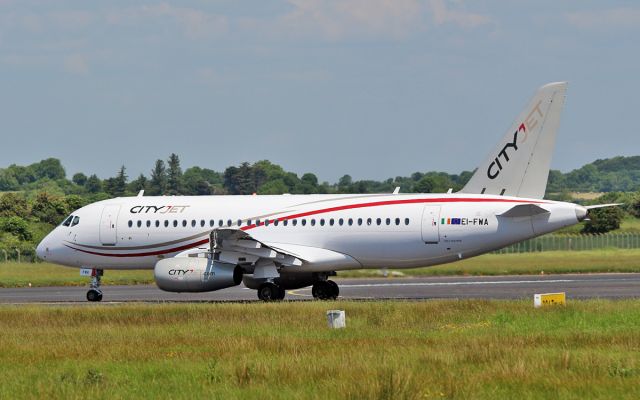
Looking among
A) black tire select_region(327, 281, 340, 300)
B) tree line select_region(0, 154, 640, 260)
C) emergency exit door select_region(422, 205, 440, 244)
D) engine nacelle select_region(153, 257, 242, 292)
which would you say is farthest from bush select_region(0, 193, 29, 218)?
emergency exit door select_region(422, 205, 440, 244)

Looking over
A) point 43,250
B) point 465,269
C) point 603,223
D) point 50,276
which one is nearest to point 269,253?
point 43,250

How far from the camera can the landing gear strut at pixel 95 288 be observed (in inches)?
1633

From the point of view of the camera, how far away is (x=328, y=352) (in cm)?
2181

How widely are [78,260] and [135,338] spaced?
17.5 metres

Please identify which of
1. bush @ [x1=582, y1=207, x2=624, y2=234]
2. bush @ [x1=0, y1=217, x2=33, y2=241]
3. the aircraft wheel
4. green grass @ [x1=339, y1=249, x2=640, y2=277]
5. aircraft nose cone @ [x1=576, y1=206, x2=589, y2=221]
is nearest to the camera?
aircraft nose cone @ [x1=576, y1=206, x2=589, y2=221]

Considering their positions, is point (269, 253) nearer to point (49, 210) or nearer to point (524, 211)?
point (524, 211)

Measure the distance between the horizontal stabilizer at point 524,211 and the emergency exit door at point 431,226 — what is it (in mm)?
2113

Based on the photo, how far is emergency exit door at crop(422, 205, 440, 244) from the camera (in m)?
37.1

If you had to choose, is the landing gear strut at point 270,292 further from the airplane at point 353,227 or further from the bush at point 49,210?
the bush at point 49,210

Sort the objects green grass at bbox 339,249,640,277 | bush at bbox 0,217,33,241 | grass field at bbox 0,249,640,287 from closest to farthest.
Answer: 1. grass field at bbox 0,249,640,287
2. green grass at bbox 339,249,640,277
3. bush at bbox 0,217,33,241

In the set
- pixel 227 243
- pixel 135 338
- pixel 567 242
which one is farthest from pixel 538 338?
pixel 567 242

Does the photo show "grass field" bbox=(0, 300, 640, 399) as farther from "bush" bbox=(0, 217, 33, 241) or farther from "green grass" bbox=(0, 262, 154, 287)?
"bush" bbox=(0, 217, 33, 241)

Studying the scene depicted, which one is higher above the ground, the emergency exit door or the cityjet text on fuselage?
the cityjet text on fuselage

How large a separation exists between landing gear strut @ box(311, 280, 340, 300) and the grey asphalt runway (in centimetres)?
A: 63
